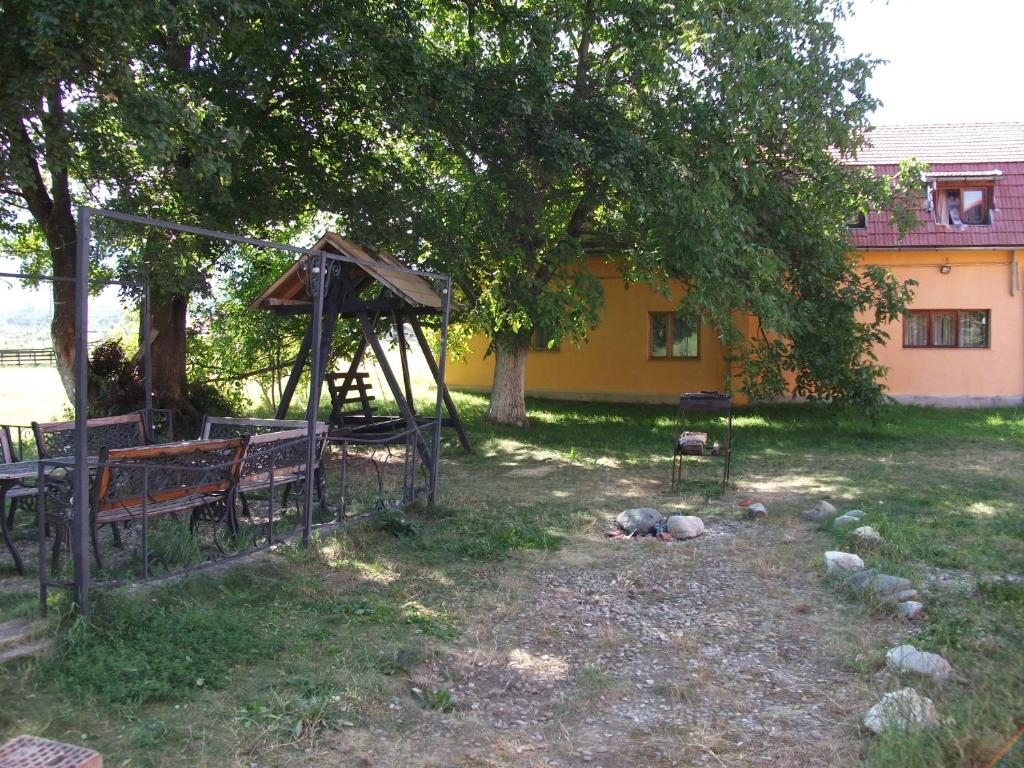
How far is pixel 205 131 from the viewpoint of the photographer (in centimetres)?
896

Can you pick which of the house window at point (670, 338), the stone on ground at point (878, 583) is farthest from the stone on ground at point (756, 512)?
the house window at point (670, 338)

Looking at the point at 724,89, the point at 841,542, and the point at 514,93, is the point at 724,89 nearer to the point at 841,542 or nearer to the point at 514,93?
the point at 514,93

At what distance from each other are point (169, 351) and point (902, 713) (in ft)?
38.5

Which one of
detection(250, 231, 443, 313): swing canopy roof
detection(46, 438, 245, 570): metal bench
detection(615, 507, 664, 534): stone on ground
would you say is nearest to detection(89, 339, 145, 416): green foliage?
detection(250, 231, 443, 313): swing canopy roof

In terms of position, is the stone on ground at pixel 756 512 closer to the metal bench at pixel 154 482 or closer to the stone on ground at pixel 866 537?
the stone on ground at pixel 866 537

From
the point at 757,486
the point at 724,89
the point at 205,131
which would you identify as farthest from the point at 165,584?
the point at 724,89

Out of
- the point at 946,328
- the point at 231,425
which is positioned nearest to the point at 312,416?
the point at 231,425

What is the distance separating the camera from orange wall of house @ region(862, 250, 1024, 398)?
1977 cm

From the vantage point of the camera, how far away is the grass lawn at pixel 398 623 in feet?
12.3

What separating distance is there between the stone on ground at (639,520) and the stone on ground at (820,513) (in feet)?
5.14

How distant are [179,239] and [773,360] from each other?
32.3 ft

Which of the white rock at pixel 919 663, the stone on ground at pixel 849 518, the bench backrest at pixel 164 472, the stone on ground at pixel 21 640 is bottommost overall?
the white rock at pixel 919 663

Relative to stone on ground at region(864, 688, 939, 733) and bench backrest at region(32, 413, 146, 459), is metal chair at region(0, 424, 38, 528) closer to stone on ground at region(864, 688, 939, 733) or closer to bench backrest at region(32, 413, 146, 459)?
bench backrest at region(32, 413, 146, 459)

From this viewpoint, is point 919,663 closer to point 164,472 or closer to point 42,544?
point 164,472
